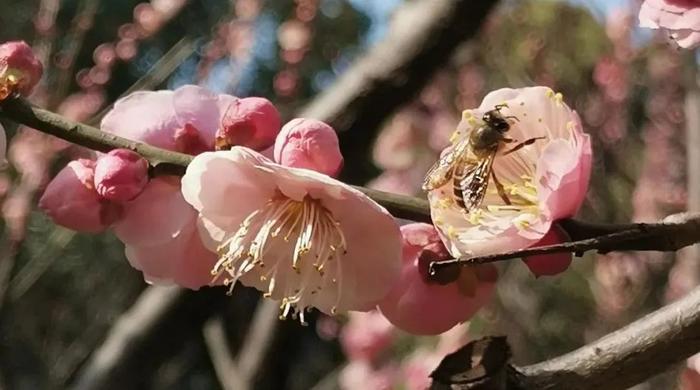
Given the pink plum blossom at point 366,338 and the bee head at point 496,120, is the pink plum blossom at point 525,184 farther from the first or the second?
the pink plum blossom at point 366,338

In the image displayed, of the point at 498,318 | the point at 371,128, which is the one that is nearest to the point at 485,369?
the point at 371,128

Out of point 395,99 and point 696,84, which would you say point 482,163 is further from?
point 696,84

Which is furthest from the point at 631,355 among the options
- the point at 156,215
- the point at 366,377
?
the point at 366,377

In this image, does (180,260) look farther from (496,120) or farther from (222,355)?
(222,355)

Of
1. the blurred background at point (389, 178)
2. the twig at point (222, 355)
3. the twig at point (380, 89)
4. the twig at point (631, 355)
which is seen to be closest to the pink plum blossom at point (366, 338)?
the blurred background at point (389, 178)

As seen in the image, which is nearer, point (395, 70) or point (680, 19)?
point (680, 19)

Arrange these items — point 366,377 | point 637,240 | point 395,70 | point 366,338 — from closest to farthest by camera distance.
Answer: point 637,240 → point 395,70 → point 366,377 → point 366,338
